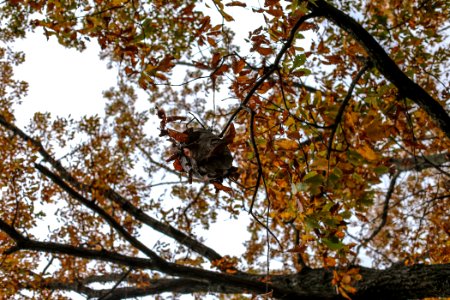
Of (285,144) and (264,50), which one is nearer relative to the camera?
(264,50)

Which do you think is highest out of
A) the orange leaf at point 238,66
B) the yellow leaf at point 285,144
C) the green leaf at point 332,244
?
the orange leaf at point 238,66

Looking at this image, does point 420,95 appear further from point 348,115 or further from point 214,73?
point 214,73

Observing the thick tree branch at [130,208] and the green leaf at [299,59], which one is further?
the thick tree branch at [130,208]

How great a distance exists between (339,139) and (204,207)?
546 centimetres

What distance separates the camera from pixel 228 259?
19.2ft

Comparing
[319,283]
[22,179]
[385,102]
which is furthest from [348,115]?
[22,179]

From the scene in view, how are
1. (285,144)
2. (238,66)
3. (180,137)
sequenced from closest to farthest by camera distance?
(180,137) < (238,66) < (285,144)

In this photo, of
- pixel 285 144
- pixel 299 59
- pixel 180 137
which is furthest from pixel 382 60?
pixel 180 137

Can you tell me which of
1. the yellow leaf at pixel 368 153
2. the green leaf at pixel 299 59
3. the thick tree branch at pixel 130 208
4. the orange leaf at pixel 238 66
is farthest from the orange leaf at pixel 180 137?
the thick tree branch at pixel 130 208

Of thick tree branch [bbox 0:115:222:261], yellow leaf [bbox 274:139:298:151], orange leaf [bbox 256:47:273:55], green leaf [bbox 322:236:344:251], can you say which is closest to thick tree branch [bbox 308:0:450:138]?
orange leaf [bbox 256:47:273:55]

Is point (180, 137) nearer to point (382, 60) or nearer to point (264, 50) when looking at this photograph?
point (264, 50)

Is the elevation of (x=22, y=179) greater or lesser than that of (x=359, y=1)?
lesser

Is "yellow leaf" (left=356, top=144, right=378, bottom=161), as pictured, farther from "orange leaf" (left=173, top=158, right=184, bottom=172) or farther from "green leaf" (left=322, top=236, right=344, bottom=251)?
"orange leaf" (left=173, top=158, right=184, bottom=172)

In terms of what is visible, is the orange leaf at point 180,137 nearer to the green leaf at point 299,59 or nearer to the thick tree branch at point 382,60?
the green leaf at point 299,59
